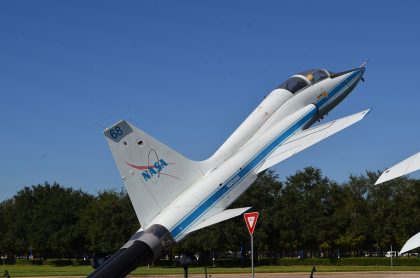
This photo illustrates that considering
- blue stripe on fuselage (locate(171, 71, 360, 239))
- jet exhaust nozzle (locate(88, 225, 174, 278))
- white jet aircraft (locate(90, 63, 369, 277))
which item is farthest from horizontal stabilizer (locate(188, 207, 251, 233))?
jet exhaust nozzle (locate(88, 225, 174, 278))

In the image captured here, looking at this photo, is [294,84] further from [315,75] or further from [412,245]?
[412,245]

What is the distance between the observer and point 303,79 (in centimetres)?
2694

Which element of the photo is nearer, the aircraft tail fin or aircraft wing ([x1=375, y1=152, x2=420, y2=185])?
aircraft wing ([x1=375, y1=152, x2=420, y2=185])

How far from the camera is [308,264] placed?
61688 mm

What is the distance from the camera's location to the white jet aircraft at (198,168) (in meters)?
16.5

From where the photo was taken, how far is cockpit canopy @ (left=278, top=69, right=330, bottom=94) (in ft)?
86.9

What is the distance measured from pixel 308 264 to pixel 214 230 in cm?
1116

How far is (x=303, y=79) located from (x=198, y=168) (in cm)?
948

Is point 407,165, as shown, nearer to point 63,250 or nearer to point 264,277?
point 264,277

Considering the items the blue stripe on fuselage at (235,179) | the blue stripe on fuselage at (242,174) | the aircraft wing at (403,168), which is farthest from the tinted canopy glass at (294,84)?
the aircraft wing at (403,168)

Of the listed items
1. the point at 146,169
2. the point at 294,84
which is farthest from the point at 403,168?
the point at 294,84

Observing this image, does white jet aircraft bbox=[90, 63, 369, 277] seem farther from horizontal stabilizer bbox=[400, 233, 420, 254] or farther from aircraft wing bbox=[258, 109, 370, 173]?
horizontal stabilizer bbox=[400, 233, 420, 254]

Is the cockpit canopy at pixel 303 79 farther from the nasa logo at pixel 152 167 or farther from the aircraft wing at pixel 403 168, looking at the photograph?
the aircraft wing at pixel 403 168

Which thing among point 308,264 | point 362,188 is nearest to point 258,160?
point 308,264
